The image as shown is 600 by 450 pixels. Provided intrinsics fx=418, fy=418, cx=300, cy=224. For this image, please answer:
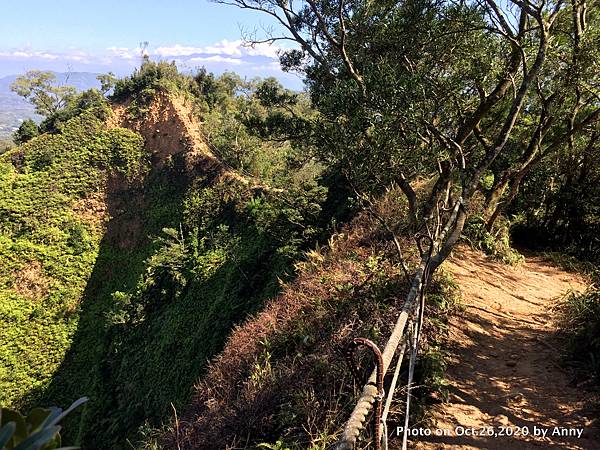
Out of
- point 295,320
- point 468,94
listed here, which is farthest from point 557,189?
point 295,320

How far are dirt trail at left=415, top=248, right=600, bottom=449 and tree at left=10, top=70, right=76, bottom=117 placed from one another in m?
42.9

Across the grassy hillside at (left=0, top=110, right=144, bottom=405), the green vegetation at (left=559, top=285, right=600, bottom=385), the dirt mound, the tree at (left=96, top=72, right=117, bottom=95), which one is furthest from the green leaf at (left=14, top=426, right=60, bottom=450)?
the tree at (left=96, top=72, right=117, bottom=95)

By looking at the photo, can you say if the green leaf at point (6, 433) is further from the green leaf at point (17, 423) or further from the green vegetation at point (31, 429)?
the green leaf at point (17, 423)

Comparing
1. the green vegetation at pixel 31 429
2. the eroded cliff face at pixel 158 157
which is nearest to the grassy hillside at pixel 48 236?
the eroded cliff face at pixel 158 157

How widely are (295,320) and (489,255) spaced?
505 cm

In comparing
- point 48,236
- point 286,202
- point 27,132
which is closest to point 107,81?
point 27,132

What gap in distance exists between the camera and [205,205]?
25.5m

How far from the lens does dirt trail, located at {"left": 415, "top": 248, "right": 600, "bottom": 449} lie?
15.5 ft

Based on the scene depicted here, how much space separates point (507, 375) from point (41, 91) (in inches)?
1827

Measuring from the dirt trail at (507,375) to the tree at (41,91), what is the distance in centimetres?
4286

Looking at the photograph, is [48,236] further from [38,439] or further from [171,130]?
[38,439]

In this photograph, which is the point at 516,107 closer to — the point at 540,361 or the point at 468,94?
the point at 468,94

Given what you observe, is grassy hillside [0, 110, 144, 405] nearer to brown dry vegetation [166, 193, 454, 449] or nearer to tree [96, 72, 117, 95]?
tree [96, 72, 117, 95]

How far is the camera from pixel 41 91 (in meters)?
40.0
